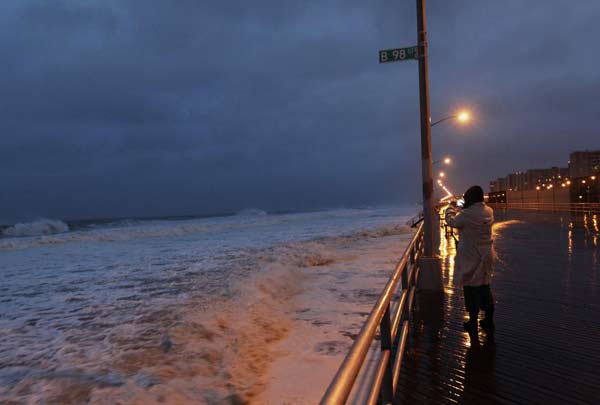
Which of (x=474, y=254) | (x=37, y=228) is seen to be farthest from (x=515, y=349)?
(x=37, y=228)

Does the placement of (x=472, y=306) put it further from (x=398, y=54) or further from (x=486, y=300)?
(x=398, y=54)

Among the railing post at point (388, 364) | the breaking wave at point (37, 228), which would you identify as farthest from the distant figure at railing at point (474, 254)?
the breaking wave at point (37, 228)

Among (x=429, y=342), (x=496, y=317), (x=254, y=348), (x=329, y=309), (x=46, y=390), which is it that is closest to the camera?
(x=429, y=342)

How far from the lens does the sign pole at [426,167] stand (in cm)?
653

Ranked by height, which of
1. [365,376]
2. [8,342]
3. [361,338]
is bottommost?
[8,342]

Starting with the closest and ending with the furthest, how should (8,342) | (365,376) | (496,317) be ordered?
(365,376), (496,317), (8,342)

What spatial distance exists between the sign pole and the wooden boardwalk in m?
0.36

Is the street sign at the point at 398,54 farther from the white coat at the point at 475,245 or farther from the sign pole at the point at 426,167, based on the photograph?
the white coat at the point at 475,245

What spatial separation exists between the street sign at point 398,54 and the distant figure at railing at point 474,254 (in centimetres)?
320

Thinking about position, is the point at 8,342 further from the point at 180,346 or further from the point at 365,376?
the point at 365,376

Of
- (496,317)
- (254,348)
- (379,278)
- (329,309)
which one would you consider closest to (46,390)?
(254,348)

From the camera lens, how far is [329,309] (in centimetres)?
725

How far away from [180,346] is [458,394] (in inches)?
166

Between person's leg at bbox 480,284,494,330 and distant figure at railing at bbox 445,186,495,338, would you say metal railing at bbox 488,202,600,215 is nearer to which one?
person's leg at bbox 480,284,494,330
